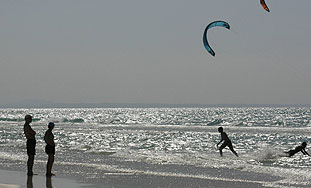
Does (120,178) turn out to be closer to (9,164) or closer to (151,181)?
(151,181)

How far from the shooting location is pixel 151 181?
42.8 feet

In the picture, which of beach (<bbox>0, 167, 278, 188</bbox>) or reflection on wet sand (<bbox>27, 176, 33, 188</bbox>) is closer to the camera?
reflection on wet sand (<bbox>27, 176, 33, 188</bbox>)

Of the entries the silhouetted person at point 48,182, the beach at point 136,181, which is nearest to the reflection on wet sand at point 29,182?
the beach at point 136,181

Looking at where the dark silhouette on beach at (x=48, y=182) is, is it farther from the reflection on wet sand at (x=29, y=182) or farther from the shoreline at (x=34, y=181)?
the reflection on wet sand at (x=29, y=182)

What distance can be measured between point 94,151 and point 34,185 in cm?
1242

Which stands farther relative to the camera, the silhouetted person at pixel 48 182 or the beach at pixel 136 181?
the beach at pixel 136 181

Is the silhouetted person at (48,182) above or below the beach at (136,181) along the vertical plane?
above

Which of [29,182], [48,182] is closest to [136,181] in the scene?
[48,182]

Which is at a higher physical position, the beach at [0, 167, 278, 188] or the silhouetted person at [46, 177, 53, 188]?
the silhouetted person at [46, 177, 53, 188]

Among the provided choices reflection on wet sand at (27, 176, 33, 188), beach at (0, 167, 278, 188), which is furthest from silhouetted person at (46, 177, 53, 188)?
reflection on wet sand at (27, 176, 33, 188)

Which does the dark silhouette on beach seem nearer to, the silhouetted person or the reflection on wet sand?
the silhouetted person

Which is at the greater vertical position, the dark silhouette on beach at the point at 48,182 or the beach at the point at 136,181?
the dark silhouette on beach at the point at 48,182

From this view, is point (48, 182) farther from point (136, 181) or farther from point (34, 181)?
point (136, 181)

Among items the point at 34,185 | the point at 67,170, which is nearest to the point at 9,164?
the point at 67,170
